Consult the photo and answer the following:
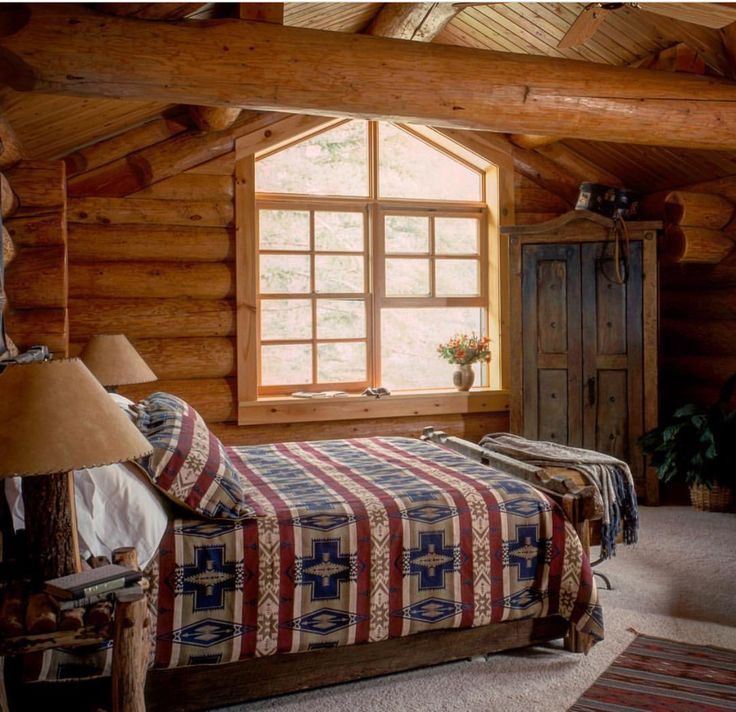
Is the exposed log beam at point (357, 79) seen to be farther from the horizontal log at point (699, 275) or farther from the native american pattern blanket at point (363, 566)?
the native american pattern blanket at point (363, 566)

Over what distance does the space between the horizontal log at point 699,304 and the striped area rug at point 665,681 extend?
10.4ft

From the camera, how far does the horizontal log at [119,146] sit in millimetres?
4812

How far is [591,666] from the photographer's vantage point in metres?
2.90

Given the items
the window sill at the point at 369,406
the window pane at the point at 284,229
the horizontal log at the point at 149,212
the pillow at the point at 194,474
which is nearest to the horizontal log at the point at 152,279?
the horizontal log at the point at 149,212

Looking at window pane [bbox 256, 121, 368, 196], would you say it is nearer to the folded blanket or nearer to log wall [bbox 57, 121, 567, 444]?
log wall [bbox 57, 121, 567, 444]

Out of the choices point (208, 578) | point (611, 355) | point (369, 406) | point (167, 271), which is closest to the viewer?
point (208, 578)

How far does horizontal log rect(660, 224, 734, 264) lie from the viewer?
5.32 metres

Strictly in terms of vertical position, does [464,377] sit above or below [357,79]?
below

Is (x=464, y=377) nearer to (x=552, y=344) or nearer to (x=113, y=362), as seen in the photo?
(x=552, y=344)

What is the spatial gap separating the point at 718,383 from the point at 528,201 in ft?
6.68

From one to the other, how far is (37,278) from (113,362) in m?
0.64

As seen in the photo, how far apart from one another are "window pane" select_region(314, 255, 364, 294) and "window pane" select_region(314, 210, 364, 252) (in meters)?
0.07

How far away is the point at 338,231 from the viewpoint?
5.81 metres

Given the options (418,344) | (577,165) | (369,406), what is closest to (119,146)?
(369,406)
